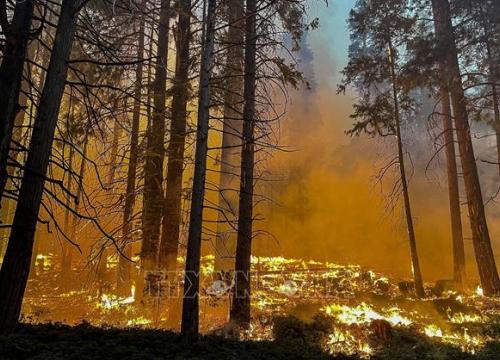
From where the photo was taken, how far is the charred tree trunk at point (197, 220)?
4.96 metres

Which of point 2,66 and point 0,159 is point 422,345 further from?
point 2,66

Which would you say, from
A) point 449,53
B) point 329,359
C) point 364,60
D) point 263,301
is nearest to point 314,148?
point 364,60

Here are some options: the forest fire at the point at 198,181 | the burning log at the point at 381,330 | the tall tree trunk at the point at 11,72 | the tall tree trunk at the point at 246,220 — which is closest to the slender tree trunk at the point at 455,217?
the forest fire at the point at 198,181

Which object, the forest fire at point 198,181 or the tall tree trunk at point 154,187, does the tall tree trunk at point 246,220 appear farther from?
the tall tree trunk at point 154,187

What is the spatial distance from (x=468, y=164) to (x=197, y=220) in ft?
39.6

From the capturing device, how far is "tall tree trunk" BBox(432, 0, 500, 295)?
42.3 feet

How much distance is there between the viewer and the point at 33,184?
5113 mm

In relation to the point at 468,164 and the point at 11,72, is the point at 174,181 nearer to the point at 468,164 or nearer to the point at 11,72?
the point at 11,72

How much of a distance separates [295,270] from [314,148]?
15.0 metres

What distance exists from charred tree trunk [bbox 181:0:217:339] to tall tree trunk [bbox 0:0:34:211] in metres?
2.37

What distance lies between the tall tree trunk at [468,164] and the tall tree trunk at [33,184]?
1227 centimetres

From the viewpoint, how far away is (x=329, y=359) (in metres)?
4.92

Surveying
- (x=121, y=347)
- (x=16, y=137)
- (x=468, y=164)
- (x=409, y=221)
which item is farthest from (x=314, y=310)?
(x=16, y=137)

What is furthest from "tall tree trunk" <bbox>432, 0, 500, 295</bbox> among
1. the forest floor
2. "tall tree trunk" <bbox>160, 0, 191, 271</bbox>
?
"tall tree trunk" <bbox>160, 0, 191, 271</bbox>
